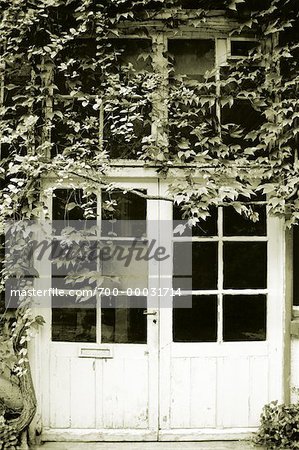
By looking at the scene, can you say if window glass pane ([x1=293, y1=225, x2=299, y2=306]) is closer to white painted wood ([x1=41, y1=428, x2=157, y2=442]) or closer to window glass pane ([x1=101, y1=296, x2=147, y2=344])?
window glass pane ([x1=101, y1=296, x2=147, y2=344])

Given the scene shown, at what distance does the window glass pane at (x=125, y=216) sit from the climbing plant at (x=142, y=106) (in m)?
0.19

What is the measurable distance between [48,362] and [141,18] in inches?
116

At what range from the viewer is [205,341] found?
4.07 metres

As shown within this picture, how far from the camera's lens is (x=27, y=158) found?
385 cm

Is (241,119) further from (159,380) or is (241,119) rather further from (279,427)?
(279,427)

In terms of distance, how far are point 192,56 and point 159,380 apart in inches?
107

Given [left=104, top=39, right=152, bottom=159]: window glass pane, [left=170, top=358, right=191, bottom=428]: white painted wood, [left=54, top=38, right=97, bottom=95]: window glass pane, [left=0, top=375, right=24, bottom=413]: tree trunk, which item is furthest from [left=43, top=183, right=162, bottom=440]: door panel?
[left=54, top=38, right=97, bottom=95]: window glass pane

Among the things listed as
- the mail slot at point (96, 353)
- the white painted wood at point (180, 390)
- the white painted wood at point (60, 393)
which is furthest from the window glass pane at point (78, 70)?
the white painted wood at point (180, 390)

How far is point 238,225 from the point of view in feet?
13.4

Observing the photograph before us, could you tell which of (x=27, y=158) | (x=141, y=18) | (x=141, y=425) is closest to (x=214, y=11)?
(x=141, y=18)

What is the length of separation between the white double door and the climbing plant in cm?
37

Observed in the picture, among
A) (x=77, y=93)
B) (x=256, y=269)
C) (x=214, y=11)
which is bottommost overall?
(x=256, y=269)

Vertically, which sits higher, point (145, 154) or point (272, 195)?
point (145, 154)

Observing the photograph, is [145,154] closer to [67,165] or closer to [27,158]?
[67,165]
